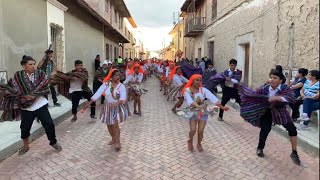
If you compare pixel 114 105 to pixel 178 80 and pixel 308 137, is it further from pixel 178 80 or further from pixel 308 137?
pixel 178 80

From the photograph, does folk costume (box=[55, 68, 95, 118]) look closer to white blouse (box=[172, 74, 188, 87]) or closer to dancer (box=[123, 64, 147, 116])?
dancer (box=[123, 64, 147, 116])

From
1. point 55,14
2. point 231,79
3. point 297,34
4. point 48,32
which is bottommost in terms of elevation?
point 231,79

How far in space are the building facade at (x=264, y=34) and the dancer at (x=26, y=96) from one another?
4092 mm

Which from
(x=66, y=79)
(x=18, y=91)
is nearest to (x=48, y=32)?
(x=66, y=79)

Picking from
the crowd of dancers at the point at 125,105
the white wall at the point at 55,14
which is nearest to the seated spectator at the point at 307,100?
the crowd of dancers at the point at 125,105

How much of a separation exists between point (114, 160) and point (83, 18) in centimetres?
1190

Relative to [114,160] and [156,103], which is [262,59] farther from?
[114,160]

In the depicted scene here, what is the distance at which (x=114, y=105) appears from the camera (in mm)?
5719

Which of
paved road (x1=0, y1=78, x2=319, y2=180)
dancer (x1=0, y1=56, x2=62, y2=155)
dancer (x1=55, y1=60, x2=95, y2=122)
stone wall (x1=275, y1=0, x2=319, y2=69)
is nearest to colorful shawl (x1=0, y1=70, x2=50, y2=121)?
dancer (x1=0, y1=56, x2=62, y2=155)

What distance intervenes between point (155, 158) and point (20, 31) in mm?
5432

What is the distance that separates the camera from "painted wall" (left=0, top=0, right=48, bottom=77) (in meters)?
7.66

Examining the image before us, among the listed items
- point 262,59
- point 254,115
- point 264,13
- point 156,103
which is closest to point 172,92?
point 156,103

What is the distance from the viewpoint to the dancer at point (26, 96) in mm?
5301

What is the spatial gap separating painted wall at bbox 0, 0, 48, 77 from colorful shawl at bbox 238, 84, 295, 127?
17.8ft
